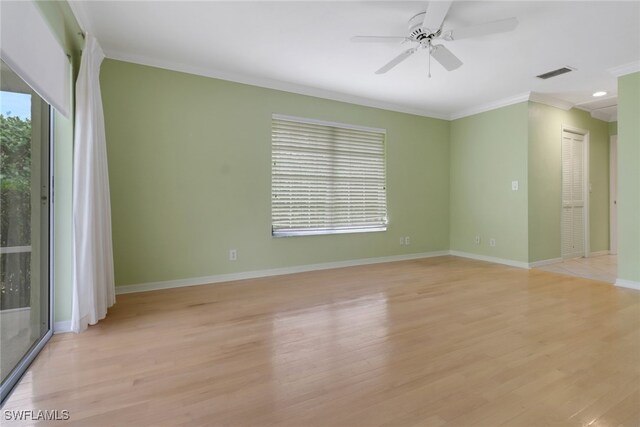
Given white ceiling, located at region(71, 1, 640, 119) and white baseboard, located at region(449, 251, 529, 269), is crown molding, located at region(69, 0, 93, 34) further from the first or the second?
white baseboard, located at region(449, 251, 529, 269)

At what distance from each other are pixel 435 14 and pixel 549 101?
3515 millimetres

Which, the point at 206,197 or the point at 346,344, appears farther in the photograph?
the point at 206,197

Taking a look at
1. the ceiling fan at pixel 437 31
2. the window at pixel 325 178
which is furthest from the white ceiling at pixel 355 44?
the window at pixel 325 178

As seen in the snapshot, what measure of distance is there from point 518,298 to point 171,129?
13.3 ft

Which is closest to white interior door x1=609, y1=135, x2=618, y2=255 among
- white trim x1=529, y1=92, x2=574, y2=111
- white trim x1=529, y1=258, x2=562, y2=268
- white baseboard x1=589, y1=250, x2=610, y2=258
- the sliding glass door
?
white baseboard x1=589, y1=250, x2=610, y2=258

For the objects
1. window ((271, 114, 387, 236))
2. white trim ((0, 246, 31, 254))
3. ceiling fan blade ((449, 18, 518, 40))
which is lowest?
white trim ((0, 246, 31, 254))

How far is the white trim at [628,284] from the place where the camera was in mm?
3311

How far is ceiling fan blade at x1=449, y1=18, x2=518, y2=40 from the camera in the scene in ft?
6.89

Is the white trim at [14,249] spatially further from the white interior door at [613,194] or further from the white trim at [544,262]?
the white interior door at [613,194]

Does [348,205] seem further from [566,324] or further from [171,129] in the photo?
[566,324]

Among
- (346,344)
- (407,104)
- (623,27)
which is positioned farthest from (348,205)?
(623,27)

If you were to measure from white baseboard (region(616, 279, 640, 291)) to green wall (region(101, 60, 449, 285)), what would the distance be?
3.21m

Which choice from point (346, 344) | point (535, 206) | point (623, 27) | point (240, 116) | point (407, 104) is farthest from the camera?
point (407, 104)

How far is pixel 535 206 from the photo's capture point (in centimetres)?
442
